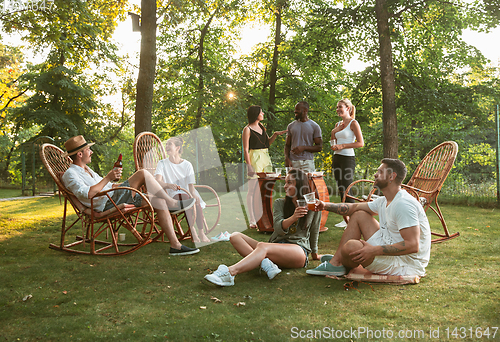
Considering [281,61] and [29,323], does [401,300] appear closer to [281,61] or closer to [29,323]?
[29,323]

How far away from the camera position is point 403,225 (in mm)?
2408

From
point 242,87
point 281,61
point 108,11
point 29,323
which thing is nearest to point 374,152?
point 281,61

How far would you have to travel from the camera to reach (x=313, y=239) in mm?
3264

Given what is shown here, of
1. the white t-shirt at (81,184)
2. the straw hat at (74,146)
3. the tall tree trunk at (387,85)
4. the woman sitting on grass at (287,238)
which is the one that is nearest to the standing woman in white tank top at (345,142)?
the woman sitting on grass at (287,238)

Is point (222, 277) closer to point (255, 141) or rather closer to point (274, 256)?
point (274, 256)

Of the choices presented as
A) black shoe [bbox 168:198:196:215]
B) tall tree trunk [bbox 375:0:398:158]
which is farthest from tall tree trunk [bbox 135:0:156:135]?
tall tree trunk [bbox 375:0:398:158]

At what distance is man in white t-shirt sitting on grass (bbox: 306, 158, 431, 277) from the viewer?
7.95ft

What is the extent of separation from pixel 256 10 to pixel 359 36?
189 inches

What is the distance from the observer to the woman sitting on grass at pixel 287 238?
9.21ft

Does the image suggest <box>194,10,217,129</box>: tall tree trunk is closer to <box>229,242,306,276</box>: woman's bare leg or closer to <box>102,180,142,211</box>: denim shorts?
<box>102,180,142,211</box>: denim shorts

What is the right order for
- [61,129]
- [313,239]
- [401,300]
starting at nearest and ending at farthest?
[401,300] < [313,239] < [61,129]

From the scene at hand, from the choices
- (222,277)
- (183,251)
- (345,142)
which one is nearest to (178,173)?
(183,251)

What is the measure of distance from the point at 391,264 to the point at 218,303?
1343mm

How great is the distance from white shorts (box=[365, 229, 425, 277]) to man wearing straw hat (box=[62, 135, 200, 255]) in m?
1.83
